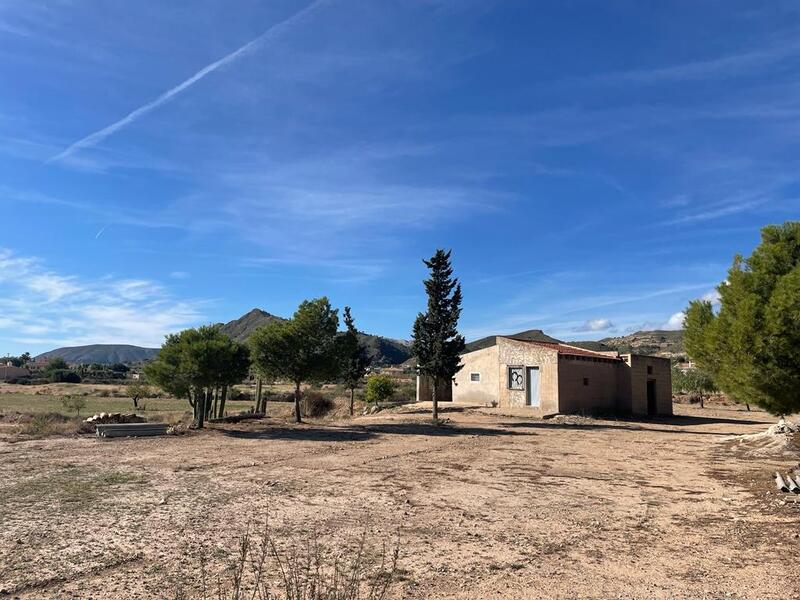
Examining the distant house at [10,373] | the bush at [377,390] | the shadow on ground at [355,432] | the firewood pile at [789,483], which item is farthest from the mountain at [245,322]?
the firewood pile at [789,483]

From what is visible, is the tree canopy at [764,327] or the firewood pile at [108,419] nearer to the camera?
the tree canopy at [764,327]

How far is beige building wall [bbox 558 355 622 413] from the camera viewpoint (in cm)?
3155

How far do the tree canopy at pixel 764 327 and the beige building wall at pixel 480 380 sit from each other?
20.1m

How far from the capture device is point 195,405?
25.5 metres

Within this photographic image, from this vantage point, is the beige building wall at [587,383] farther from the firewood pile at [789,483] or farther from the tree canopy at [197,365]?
the firewood pile at [789,483]

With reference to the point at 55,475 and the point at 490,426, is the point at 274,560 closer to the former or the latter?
the point at 55,475

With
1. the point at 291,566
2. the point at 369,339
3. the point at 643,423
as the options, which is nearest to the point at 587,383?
the point at 643,423

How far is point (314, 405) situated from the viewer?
38312 mm

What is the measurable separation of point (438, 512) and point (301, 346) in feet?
59.5

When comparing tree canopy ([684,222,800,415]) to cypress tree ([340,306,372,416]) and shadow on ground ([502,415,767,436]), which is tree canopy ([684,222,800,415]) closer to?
shadow on ground ([502,415,767,436])

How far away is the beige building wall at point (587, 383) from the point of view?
31547 mm

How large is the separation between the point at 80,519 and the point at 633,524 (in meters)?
8.71

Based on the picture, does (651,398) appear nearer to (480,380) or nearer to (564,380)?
(564,380)

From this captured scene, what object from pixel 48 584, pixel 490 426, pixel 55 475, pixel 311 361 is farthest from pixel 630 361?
pixel 48 584
